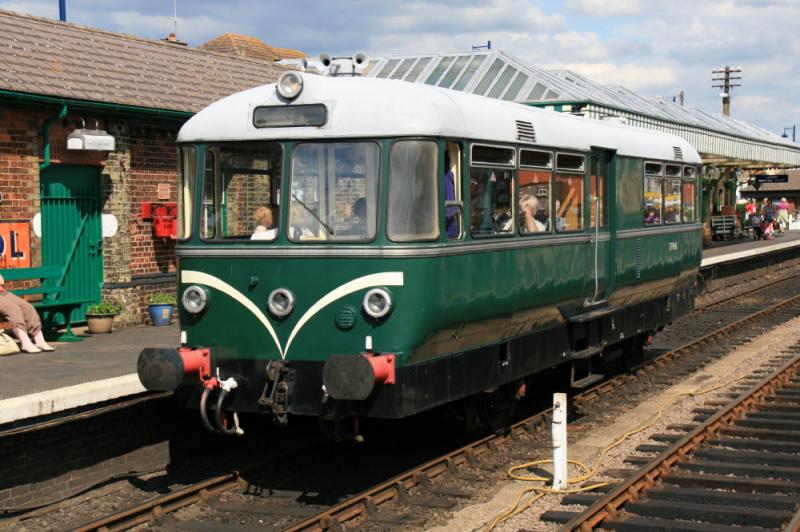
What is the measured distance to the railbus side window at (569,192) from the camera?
1009 cm

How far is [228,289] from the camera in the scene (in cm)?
831

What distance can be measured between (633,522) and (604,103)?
2098 cm

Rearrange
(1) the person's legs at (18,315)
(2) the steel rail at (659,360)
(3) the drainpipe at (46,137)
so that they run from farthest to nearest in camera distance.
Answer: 1. (3) the drainpipe at (46,137)
2. (2) the steel rail at (659,360)
3. (1) the person's legs at (18,315)

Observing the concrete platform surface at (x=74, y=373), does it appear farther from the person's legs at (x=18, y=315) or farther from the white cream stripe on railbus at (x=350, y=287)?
the white cream stripe on railbus at (x=350, y=287)

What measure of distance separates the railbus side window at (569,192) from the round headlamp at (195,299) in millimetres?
3281

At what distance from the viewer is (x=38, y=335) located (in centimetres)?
1217

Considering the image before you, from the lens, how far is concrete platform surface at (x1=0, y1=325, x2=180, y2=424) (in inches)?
329

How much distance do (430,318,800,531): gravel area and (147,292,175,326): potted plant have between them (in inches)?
246

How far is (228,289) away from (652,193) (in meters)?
6.23

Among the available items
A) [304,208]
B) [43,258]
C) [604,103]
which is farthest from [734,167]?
[304,208]

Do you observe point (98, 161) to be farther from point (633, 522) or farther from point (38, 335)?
point (633, 522)

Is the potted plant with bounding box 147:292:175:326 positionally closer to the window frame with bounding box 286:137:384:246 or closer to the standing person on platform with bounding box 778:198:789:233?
the window frame with bounding box 286:137:384:246

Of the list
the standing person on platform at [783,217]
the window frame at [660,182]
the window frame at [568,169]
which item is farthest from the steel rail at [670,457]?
the standing person on platform at [783,217]

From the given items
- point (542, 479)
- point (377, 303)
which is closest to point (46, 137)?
point (377, 303)
